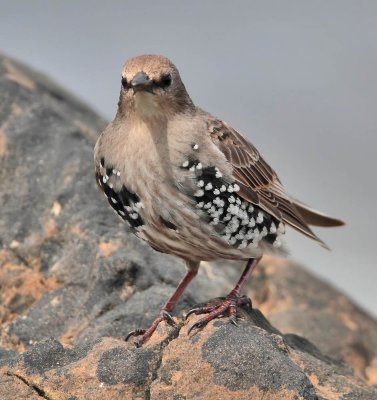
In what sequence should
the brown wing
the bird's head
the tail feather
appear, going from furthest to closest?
the tail feather, the brown wing, the bird's head

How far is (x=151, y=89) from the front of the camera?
21.6 feet

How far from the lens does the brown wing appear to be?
7066 mm

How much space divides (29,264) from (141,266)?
967 mm

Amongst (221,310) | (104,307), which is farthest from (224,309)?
(104,307)

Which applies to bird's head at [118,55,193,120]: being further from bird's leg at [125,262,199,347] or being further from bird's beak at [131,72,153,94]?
bird's leg at [125,262,199,347]

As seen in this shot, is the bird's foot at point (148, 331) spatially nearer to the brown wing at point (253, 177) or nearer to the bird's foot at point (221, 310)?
the bird's foot at point (221, 310)

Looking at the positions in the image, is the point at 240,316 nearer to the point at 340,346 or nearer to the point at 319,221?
the point at 319,221

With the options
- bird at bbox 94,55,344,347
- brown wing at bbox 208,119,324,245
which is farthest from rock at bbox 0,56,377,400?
brown wing at bbox 208,119,324,245

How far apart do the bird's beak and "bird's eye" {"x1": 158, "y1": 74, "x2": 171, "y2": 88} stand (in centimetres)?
11

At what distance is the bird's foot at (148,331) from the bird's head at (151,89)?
1381 millimetres

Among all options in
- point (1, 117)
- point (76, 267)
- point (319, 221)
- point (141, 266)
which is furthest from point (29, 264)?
point (319, 221)

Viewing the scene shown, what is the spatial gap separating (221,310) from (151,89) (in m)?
1.57

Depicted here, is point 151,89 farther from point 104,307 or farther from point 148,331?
point 104,307

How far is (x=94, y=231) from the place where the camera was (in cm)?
812
